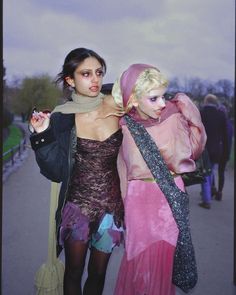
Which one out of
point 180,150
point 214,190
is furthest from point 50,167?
point 214,190

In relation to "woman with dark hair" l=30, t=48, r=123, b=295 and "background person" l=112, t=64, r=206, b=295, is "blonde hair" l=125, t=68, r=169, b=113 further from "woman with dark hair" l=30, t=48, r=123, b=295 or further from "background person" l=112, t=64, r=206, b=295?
"woman with dark hair" l=30, t=48, r=123, b=295

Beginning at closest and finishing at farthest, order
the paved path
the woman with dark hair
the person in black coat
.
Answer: the woman with dark hair → the paved path → the person in black coat

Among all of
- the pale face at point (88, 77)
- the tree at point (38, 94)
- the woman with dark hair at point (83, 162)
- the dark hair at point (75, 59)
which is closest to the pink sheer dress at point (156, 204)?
the woman with dark hair at point (83, 162)

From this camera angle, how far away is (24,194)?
20.8 feet

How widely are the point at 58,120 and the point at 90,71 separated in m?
0.30

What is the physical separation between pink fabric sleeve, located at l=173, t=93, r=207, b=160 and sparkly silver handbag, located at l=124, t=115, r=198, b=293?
0.65ft

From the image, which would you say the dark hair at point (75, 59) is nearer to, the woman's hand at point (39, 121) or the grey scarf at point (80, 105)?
the grey scarf at point (80, 105)

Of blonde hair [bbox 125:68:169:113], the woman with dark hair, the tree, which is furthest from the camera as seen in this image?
the tree

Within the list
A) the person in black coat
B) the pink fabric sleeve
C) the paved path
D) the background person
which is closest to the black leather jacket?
the background person

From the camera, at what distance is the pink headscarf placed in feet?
6.95

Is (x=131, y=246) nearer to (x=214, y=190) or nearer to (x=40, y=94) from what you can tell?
(x=40, y=94)

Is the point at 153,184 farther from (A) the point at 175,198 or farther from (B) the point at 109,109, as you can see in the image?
(B) the point at 109,109

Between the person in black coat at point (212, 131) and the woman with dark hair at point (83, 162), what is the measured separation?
11.4ft

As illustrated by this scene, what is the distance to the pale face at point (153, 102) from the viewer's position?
6.95ft
